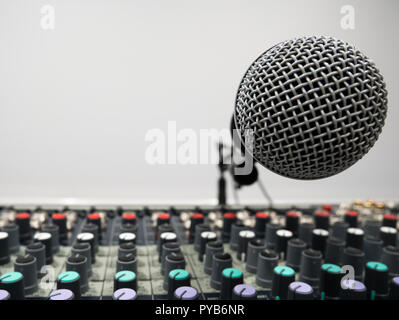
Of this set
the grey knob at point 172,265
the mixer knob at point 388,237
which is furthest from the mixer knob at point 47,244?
the mixer knob at point 388,237

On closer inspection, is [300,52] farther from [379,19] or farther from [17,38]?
[379,19]

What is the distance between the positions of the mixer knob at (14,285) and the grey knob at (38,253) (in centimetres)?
14

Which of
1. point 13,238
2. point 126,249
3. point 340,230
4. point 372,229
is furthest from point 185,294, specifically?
point 372,229

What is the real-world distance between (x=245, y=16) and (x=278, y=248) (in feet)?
4.31

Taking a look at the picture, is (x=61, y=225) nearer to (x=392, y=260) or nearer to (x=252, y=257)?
(x=252, y=257)

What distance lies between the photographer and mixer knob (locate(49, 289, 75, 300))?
0.66m

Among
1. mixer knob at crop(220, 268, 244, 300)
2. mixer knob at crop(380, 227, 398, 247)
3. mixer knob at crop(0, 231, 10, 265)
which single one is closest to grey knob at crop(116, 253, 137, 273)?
mixer knob at crop(220, 268, 244, 300)

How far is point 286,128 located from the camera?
21.1 inches

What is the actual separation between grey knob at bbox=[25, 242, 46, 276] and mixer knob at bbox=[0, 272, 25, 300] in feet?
0.45

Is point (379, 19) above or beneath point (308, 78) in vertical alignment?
above

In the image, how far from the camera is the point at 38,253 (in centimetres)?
87

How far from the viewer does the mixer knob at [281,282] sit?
30.9 inches

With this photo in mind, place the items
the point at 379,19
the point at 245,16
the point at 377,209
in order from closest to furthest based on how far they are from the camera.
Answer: the point at 377,209 < the point at 245,16 < the point at 379,19

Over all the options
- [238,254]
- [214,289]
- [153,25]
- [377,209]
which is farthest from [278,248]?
[153,25]
